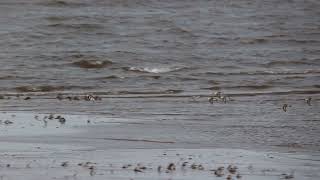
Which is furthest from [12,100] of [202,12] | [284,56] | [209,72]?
[202,12]

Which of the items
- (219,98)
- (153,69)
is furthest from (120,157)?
(153,69)

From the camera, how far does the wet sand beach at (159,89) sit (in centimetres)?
887

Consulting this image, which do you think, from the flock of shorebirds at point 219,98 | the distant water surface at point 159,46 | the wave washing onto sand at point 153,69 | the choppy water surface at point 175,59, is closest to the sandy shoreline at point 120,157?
the choppy water surface at point 175,59

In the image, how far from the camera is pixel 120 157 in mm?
9016

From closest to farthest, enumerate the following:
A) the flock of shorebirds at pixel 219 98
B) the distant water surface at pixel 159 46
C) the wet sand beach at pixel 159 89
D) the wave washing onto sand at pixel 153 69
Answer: the wet sand beach at pixel 159 89 → the flock of shorebirds at pixel 219 98 → the distant water surface at pixel 159 46 → the wave washing onto sand at pixel 153 69

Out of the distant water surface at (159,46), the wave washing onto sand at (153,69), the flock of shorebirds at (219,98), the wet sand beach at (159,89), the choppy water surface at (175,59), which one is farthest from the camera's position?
the wave washing onto sand at (153,69)

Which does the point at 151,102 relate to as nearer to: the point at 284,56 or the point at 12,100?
the point at 12,100

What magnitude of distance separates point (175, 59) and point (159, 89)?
4370 mm

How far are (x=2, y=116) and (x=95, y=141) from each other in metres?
2.38

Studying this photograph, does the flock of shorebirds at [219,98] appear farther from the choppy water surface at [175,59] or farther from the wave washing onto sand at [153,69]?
the wave washing onto sand at [153,69]

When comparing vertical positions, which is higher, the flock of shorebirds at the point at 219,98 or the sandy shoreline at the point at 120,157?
the flock of shorebirds at the point at 219,98

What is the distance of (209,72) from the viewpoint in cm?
1906

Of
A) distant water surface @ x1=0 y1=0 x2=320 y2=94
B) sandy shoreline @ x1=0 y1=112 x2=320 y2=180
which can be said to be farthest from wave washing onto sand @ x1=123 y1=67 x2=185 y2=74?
sandy shoreline @ x1=0 y1=112 x2=320 y2=180

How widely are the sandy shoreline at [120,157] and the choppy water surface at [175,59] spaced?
940mm
